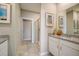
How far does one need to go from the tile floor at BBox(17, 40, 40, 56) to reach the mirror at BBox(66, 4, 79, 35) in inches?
21.7

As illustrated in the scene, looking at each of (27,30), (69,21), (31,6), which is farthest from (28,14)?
(69,21)

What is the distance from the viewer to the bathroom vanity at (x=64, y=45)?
1410 mm

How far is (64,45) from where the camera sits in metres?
1.55

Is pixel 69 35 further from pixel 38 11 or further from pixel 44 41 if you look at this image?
pixel 38 11

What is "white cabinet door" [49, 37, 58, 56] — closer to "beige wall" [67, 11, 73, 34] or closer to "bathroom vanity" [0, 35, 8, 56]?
"beige wall" [67, 11, 73, 34]

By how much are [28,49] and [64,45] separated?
521 millimetres

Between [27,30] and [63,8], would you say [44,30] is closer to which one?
[27,30]

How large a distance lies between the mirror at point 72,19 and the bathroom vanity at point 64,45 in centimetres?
13

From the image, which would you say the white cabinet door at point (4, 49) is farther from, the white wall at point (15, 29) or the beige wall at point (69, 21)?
the beige wall at point (69, 21)

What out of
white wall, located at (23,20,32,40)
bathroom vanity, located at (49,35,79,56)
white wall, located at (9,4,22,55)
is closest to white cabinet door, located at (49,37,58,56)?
bathroom vanity, located at (49,35,79,56)

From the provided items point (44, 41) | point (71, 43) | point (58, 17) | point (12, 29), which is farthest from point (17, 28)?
point (71, 43)

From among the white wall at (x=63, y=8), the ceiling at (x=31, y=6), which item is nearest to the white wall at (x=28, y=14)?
the ceiling at (x=31, y=6)

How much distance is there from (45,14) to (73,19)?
1.39 ft

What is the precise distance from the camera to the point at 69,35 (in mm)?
1704
